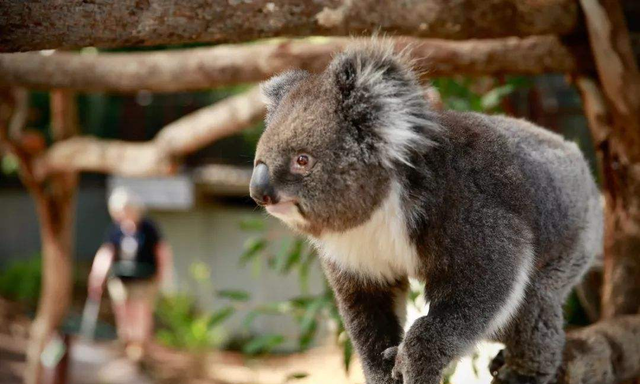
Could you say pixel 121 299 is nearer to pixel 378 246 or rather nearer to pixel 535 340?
pixel 535 340

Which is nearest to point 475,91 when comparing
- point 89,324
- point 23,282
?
point 89,324

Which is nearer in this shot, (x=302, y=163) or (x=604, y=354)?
(x=302, y=163)

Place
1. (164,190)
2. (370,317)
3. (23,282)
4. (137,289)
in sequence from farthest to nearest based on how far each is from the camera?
(23,282), (164,190), (137,289), (370,317)

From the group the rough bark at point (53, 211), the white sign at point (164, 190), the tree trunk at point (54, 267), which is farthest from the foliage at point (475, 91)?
the white sign at point (164, 190)

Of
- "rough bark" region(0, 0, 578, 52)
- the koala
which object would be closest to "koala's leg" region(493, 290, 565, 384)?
the koala

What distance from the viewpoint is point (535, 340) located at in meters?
2.67

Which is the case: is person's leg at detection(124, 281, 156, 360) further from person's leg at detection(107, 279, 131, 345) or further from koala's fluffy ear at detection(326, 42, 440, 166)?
koala's fluffy ear at detection(326, 42, 440, 166)

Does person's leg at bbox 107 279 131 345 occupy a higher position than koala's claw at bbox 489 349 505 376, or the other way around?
koala's claw at bbox 489 349 505 376

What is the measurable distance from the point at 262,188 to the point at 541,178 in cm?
105

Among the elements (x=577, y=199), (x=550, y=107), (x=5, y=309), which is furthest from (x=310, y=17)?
(x=5, y=309)

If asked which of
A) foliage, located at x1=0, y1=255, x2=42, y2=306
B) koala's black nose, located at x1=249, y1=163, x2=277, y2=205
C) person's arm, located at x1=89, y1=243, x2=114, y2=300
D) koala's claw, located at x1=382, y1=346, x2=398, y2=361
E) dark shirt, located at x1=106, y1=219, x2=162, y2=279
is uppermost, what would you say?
koala's black nose, located at x1=249, y1=163, x2=277, y2=205

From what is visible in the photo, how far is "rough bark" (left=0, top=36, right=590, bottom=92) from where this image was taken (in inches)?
141

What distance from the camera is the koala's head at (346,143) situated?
192 cm

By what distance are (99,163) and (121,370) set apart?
125 inches
